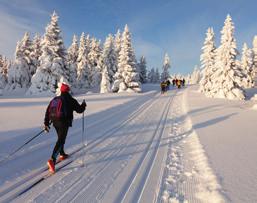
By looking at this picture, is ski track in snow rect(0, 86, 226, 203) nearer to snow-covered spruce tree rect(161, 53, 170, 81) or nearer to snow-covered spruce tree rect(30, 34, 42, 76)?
snow-covered spruce tree rect(30, 34, 42, 76)

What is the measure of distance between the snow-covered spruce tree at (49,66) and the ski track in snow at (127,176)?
102 ft

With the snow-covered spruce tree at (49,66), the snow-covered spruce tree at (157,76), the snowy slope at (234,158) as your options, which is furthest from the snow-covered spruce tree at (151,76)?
the snowy slope at (234,158)

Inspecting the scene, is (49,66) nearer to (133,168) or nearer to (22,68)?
(22,68)

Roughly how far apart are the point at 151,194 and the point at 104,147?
3424 mm

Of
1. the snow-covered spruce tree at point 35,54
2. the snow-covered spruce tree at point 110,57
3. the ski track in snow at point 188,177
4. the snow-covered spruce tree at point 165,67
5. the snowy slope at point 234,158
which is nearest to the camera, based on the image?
the ski track in snow at point 188,177

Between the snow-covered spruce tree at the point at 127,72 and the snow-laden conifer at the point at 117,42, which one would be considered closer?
the snow-covered spruce tree at the point at 127,72

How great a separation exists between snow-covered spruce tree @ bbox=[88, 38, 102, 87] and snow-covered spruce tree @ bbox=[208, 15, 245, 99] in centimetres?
3381

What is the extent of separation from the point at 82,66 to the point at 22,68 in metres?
15.3

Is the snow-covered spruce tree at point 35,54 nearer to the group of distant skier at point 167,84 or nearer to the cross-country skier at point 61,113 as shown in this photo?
the group of distant skier at point 167,84

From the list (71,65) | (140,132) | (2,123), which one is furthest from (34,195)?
(71,65)

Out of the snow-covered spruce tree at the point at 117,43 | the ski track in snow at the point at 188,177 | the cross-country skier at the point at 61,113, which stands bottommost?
the ski track in snow at the point at 188,177

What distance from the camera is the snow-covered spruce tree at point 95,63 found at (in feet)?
198

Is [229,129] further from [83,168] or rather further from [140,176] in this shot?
[83,168]

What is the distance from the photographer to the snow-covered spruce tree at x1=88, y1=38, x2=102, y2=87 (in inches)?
2375
